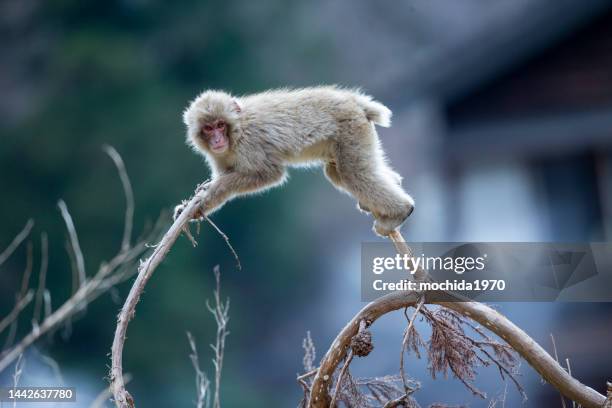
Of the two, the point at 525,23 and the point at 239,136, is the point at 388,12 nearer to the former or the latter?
the point at 525,23

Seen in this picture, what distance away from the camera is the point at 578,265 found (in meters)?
3.92

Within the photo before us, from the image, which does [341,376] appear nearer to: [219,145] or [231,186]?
[231,186]

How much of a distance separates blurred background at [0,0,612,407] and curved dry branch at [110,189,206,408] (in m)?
4.38

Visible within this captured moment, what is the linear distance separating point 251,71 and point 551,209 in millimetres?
5469

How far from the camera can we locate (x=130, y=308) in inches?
109

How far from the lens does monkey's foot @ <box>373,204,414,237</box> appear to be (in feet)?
11.5

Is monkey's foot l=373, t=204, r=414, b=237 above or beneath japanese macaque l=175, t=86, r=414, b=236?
beneath

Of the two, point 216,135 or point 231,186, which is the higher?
point 216,135

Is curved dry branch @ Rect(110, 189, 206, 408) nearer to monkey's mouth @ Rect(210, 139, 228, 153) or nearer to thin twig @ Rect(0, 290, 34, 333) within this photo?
thin twig @ Rect(0, 290, 34, 333)

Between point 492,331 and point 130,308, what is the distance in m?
1.41

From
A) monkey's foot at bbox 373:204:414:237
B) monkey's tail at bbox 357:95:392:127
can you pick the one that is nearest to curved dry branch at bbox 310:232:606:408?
monkey's foot at bbox 373:204:414:237

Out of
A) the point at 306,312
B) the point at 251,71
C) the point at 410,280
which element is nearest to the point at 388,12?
the point at 251,71

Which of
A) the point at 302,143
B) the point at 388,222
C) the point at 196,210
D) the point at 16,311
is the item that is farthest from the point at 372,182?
the point at 16,311

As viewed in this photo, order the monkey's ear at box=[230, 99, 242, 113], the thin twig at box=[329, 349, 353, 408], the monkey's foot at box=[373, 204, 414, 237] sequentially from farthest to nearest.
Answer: the monkey's ear at box=[230, 99, 242, 113], the monkey's foot at box=[373, 204, 414, 237], the thin twig at box=[329, 349, 353, 408]
